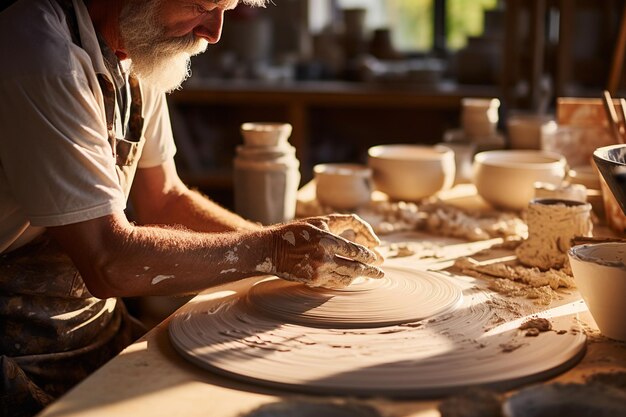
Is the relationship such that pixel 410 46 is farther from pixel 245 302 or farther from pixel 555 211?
pixel 245 302

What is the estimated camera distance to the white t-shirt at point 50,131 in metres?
1.56

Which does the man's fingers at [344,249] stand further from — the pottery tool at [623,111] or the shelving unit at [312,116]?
the shelving unit at [312,116]

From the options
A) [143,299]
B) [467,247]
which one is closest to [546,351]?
[467,247]

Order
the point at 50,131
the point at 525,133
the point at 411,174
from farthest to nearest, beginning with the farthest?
the point at 525,133, the point at 411,174, the point at 50,131

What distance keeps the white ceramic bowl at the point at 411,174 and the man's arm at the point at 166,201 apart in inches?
26.5

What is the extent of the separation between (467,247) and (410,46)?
4.50 meters

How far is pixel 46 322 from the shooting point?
1846 millimetres

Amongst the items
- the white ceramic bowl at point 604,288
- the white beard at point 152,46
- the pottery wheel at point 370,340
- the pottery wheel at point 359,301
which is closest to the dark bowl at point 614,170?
the white ceramic bowl at point 604,288

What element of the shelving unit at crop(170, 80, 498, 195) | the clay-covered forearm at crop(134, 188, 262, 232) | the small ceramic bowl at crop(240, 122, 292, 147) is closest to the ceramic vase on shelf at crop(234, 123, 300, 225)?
the small ceramic bowl at crop(240, 122, 292, 147)

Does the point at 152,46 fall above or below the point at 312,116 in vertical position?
above

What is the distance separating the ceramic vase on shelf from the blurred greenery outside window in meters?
3.92

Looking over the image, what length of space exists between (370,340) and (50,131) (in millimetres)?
751

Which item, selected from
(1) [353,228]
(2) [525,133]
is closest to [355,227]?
(1) [353,228]

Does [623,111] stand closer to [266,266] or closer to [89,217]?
[266,266]
